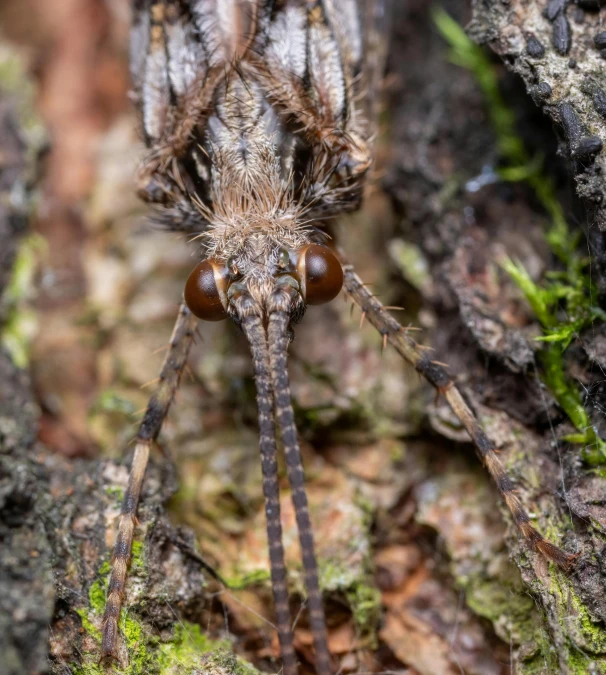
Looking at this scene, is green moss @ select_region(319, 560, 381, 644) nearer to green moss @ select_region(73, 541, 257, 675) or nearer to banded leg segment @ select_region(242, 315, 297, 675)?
banded leg segment @ select_region(242, 315, 297, 675)

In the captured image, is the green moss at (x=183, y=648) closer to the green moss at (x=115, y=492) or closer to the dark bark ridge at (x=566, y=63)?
the green moss at (x=115, y=492)

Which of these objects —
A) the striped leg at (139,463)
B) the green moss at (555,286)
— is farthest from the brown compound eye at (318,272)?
the green moss at (555,286)

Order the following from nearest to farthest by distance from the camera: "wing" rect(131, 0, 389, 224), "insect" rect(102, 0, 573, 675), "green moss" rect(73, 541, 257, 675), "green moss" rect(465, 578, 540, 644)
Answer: "green moss" rect(73, 541, 257, 675) < "green moss" rect(465, 578, 540, 644) < "insect" rect(102, 0, 573, 675) < "wing" rect(131, 0, 389, 224)

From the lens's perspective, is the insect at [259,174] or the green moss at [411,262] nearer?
the insect at [259,174]

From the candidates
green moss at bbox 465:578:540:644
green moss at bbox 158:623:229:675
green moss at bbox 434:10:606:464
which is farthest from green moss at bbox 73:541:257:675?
green moss at bbox 434:10:606:464

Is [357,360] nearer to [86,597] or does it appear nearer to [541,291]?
[541,291]

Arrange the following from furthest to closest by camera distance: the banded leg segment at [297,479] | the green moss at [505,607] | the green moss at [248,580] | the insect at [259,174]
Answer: the green moss at [248,580], the insect at [259,174], the green moss at [505,607], the banded leg segment at [297,479]

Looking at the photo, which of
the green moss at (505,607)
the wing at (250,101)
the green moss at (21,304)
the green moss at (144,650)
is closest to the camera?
the green moss at (144,650)

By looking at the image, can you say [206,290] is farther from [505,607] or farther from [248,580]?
[505,607]
